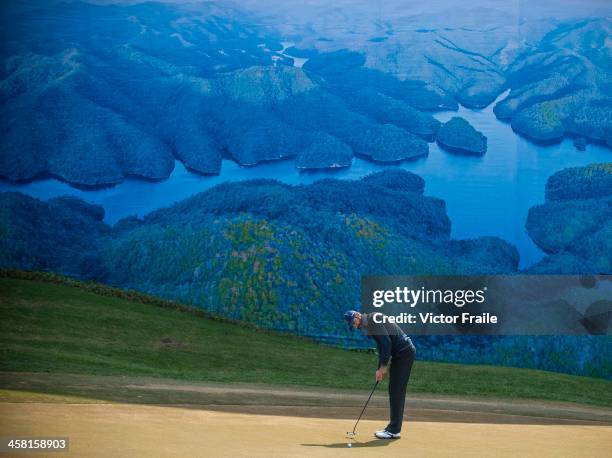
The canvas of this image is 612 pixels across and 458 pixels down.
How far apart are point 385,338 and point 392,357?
0.32m

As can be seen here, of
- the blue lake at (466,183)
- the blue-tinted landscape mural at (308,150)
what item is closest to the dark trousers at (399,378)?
the blue-tinted landscape mural at (308,150)

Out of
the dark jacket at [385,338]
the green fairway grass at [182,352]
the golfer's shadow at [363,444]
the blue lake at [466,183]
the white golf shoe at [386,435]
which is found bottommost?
the green fairway grass at [182,352]

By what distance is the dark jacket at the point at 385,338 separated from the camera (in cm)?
711

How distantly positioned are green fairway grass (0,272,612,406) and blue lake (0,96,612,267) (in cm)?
166

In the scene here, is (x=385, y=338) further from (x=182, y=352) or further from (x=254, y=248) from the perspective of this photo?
(x=254, y=248)

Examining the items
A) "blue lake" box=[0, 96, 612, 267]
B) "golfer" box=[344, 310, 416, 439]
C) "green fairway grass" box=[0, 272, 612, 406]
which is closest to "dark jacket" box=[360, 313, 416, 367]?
"golfer" box=[344, 310, 416, 439]

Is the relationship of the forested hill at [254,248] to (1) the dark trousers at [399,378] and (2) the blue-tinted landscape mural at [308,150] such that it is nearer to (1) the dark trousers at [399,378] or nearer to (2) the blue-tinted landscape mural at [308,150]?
(2) the blue-tinted landscape mural at [308,150]

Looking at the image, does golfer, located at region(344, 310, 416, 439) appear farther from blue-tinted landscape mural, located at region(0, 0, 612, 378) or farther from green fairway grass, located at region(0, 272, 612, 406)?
blue-tinted landscape mural, located at region(0, 0, 612, 378)

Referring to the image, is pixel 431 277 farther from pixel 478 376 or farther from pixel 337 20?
pixel 337 20

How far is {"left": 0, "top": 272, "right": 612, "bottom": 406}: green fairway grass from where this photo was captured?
12.9 m

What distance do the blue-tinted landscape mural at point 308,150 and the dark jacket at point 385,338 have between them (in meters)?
9.16

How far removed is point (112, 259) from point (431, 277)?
5.28 metres

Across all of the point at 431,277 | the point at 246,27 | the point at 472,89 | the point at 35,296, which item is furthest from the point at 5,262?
the point at 472,89

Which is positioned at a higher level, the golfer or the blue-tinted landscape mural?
the golfer
